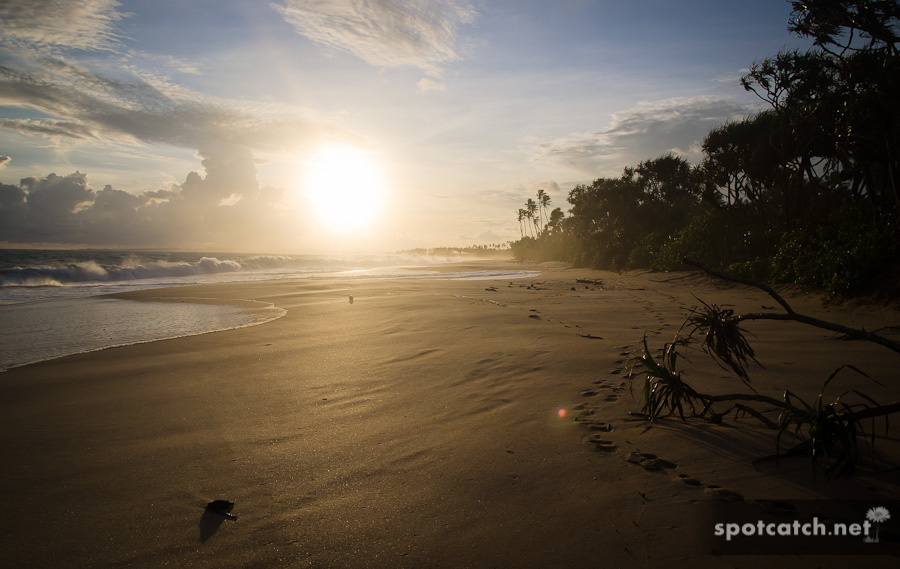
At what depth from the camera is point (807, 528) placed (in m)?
1.98

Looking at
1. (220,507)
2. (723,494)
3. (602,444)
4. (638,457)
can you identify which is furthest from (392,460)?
(723,494)

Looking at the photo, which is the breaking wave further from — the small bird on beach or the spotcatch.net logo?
the spotcatch.net logo

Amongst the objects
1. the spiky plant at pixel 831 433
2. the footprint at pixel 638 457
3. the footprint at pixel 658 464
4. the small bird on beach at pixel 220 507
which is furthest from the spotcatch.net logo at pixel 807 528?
the small bird on beach at pixel 220 507

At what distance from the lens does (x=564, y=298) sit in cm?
1191

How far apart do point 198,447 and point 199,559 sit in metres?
1.37

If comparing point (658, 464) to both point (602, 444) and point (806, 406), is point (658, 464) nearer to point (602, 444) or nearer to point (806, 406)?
point (602, 444)

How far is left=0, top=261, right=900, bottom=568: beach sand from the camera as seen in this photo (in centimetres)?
203

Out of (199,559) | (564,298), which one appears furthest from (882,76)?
(199,559)

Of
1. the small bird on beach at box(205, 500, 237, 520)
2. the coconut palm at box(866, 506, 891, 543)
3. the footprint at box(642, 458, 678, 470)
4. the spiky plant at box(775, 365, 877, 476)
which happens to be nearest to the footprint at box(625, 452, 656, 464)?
the footprint at box(642, 458, 678, 470)

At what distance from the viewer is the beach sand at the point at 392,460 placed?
6.66 ft

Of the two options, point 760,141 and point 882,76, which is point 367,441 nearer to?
point 882,76

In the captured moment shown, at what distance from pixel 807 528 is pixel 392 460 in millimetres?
2303

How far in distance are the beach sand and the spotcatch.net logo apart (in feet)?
0.23

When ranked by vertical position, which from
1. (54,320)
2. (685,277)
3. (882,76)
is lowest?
(54,320)
